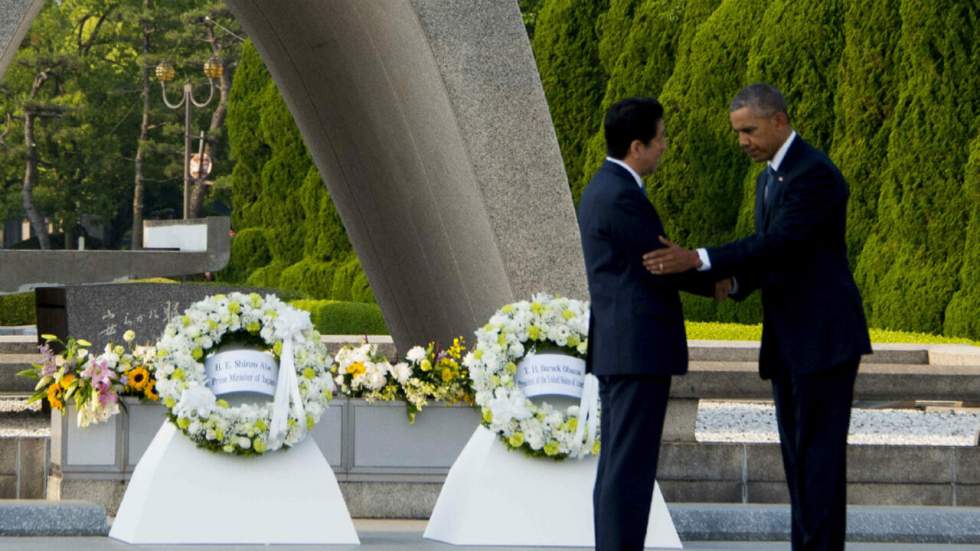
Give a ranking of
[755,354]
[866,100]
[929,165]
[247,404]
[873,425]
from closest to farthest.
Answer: [247,404]
[873,425]
[755,354]
[929,165]
[866,100]

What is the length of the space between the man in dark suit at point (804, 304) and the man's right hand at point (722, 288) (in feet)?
0.22

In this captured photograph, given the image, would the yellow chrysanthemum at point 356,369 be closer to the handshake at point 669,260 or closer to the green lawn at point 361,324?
the handshake at point 669,260

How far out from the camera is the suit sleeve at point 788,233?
5.66 m

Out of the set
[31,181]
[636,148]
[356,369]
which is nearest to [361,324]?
[356,369]

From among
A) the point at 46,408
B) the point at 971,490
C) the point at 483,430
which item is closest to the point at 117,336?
the point at 46,408

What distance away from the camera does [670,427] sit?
899 cm

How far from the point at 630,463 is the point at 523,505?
1727 mm

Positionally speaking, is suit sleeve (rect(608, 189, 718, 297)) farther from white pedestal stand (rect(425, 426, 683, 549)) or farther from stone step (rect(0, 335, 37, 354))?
stone step (rect(0, 335, 37, 354))

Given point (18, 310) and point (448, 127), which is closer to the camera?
point (448, 127)

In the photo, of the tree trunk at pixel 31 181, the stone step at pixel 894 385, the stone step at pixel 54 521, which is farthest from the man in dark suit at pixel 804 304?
the tree trunk at pixel 31 181

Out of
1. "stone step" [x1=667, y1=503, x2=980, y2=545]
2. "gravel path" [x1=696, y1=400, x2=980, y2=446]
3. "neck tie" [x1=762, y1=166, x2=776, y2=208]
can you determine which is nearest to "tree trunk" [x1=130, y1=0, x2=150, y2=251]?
"gravel path" [x1=696, y1=400, x2=980, y2=446]

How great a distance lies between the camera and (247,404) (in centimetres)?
710

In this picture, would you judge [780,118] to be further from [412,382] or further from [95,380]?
[95,380]

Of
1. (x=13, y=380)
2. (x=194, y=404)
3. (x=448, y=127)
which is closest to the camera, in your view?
(x=194, y=404)
